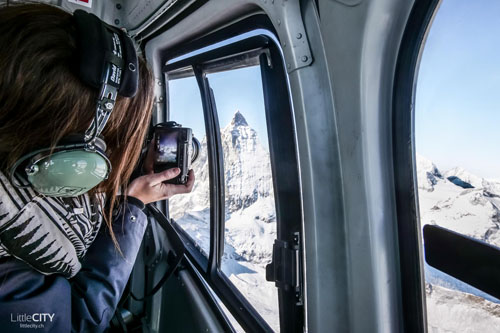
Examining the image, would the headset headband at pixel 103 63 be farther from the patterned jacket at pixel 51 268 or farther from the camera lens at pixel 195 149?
the camera lens at pixel 195 149

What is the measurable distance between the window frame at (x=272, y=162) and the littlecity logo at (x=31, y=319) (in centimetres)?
70

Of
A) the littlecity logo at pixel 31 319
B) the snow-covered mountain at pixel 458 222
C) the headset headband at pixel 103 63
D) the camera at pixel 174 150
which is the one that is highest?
the headset headband at pixel 103 63

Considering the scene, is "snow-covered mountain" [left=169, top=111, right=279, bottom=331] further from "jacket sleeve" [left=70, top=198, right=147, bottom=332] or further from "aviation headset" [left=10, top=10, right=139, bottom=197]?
"aviation headset" [left=10, top=10, right=139, bottom=197]

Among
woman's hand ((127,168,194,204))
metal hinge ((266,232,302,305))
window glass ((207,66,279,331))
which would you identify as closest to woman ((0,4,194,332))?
woman's hand ((127,168,194,204))

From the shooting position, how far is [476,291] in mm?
645

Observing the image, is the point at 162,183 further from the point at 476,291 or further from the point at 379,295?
the point at 476,291

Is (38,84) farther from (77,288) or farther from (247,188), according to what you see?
(247,188)

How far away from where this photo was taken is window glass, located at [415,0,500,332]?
60 cm

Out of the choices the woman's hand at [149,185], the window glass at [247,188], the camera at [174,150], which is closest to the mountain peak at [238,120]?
the window glass at [247,188]

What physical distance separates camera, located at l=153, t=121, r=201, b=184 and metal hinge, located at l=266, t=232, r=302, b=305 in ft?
1.65

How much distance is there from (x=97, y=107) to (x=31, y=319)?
1.88 feet

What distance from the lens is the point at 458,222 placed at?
2.21 feet

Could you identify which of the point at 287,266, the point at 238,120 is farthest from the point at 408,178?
the point at 238,120

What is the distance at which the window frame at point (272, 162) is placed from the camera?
3.69 feet
